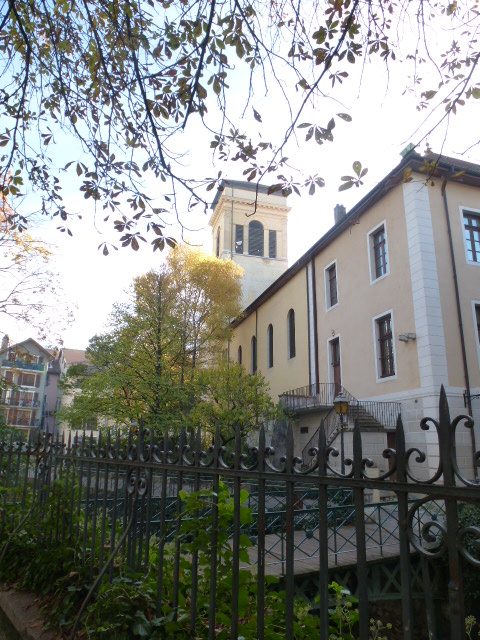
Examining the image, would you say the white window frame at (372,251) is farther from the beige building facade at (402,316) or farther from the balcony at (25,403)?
the balcony at (25,403)

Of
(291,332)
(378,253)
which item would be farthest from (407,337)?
(291,332)

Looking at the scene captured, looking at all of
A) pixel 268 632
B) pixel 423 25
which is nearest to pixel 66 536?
pixel 268 632

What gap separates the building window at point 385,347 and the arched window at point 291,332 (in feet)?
27.8

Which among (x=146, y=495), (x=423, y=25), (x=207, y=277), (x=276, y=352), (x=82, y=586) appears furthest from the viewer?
(x=276, y=352)

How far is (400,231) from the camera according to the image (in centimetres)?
1648

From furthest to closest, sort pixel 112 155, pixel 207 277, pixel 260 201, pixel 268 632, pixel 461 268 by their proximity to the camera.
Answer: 1. pixel 260 201
2. pixel 207 277
3. pixel 461 268
4. pixel 112 155
5. pixel 268 632

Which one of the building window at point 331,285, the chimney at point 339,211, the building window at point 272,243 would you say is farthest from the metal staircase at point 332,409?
the building window at point 272,243

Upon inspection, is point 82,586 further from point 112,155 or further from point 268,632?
point 112,155

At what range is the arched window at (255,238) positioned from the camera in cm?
3959

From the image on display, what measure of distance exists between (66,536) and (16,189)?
10.9 feet

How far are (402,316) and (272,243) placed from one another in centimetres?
2554

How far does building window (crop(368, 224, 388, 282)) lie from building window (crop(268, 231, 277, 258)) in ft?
71.9

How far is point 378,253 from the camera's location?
18094mm

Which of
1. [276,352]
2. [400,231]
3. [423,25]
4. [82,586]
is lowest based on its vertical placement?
[82,586]
